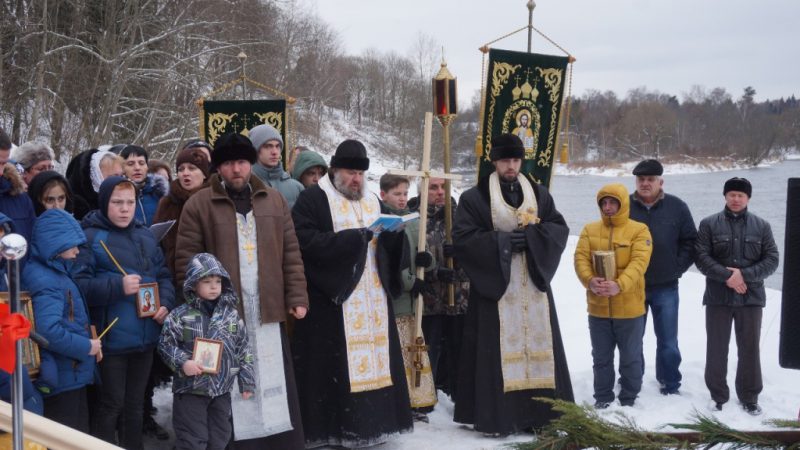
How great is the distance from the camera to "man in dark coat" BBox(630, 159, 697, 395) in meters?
6.50

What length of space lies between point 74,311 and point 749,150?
50.1 metres

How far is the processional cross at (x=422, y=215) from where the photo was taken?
5.65 meters

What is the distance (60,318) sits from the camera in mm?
3938

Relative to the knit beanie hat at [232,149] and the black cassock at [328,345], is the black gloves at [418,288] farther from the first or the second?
the knit beanie hat at [232,149]

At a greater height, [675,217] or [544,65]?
[544,65]

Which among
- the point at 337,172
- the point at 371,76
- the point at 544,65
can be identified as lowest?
the point at 337,172

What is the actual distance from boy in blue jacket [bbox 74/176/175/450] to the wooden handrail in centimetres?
195

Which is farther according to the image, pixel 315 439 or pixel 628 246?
pixel 628 246

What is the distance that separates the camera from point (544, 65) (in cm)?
668

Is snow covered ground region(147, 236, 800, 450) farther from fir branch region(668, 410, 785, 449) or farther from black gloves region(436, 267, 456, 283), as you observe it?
fir branch region(668, 410, 785, 449)

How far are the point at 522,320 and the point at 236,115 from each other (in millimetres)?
4030

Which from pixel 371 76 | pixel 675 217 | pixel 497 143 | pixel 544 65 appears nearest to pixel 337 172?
pixel 497 143

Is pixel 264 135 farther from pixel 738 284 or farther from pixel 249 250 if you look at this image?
pixel 738 284

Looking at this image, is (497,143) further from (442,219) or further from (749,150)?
(749,150)
